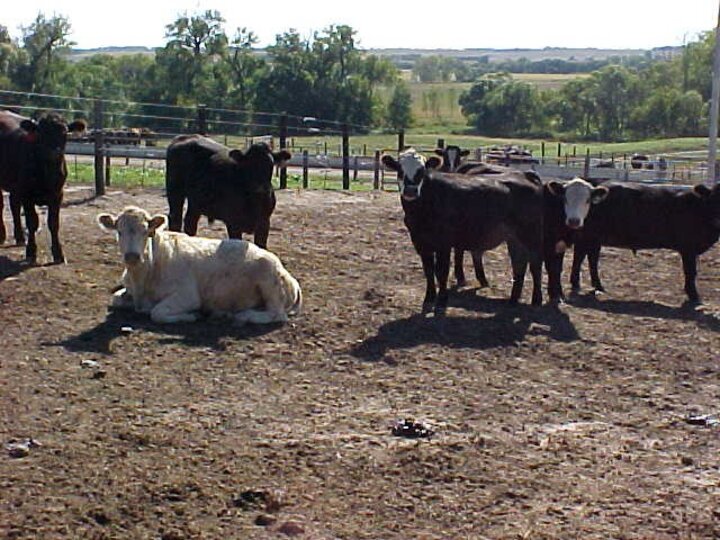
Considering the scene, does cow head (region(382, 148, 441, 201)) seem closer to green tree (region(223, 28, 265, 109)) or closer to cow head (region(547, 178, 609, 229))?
cow head (region(547, 178, 609, 229))

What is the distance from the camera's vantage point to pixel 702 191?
12.9m

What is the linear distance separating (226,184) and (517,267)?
Answer: 3096mm

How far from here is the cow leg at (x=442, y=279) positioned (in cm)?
1096

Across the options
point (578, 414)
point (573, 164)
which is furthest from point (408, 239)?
point (573, 164)

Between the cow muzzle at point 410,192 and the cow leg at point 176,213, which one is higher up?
the cow muzzle at point 410,192

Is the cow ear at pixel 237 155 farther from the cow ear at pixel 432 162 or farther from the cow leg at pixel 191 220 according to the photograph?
the cow ear at pixel 432 162

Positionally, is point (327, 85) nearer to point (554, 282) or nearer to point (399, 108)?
point (399, 108)

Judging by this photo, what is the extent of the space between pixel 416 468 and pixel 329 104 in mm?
62751

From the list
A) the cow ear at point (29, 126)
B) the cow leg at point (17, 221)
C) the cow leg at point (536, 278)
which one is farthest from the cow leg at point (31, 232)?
the cow leg at point (536, 278)

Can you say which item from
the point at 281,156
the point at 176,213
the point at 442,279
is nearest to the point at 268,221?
the point at 281,156

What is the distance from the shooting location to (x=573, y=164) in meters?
43.8

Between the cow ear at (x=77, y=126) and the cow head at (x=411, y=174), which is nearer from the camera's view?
the cow head at (x=411, y=174)

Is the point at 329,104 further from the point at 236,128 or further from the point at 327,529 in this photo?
the point at 327,529

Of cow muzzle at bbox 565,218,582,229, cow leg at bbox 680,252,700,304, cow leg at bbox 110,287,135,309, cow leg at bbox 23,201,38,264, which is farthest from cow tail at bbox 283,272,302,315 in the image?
cow leg at bbox 680,252,700,304
